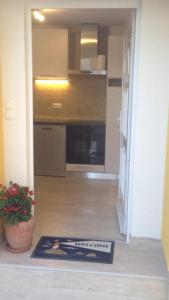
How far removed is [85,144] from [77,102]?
825mm

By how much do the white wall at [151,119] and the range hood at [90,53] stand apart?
2.38 m

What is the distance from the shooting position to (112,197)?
15.1ft

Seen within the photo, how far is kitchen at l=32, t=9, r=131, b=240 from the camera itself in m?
5.12

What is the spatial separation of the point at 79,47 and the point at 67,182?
2.23 meters

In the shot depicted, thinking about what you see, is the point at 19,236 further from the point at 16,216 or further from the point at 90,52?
the point at 90,52

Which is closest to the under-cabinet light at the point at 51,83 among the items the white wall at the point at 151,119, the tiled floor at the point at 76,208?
the tiled floor at the point at 76,208

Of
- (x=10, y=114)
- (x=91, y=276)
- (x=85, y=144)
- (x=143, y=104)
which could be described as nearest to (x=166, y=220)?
(x=91, y=276)

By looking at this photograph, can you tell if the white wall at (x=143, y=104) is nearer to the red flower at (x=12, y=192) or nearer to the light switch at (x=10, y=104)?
the light switch at (x=10, y=104)

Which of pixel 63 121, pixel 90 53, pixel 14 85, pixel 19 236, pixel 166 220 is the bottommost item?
pixel 19 236

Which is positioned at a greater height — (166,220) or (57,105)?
(57,105)

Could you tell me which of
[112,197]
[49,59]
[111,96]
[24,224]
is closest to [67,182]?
[112,197]

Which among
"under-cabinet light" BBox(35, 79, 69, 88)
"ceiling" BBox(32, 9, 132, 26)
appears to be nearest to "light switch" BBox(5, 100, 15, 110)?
"ceiling" BBox(32, 9, 132, 26)

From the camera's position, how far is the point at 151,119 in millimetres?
3002

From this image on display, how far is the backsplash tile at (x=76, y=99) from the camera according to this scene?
582 centimetres
